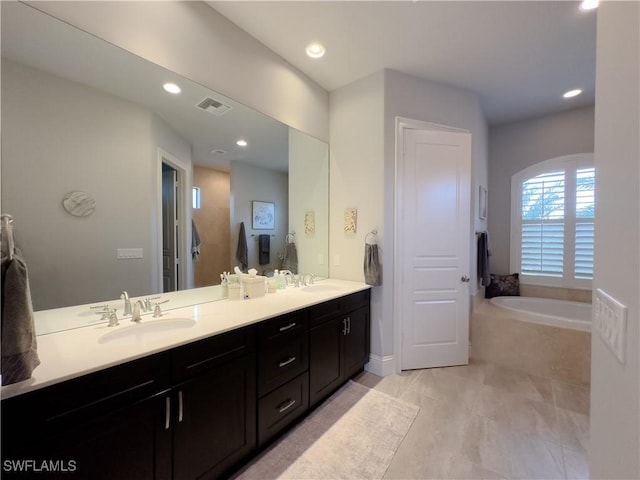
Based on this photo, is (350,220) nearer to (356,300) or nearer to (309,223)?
(309,223)

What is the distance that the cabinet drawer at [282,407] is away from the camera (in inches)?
60.7

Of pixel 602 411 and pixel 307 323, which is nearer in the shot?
pixel 602 411

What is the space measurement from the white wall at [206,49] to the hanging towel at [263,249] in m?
1.07

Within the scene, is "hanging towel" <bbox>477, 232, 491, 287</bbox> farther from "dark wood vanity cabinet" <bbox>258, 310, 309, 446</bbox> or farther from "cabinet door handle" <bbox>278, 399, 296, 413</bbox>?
"cabinet door handle" <bbox>278, 399, 296, 413</bbox>

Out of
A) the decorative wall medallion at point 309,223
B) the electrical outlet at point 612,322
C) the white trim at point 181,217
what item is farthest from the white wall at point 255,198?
the electrical outlet at point 612,322

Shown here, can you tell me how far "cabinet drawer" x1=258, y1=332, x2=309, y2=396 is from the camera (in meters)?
1.54

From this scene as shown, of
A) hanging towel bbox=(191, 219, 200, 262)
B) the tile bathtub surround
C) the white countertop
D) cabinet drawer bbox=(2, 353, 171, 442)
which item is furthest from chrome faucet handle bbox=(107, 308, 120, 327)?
the tile bathtub surround

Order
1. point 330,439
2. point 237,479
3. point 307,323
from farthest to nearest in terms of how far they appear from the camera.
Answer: point 307,323 → point 330,439 → point 237,479

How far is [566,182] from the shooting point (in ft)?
11.1

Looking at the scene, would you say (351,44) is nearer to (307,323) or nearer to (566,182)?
(307,323)

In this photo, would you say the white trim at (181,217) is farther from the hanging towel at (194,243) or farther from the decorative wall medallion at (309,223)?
the decorative wall medallion at (309,223)


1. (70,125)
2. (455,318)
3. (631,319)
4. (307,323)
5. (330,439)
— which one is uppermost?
(70,125)

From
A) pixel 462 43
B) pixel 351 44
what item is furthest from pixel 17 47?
pixel 462 43

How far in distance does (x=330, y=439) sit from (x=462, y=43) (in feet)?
10.1
